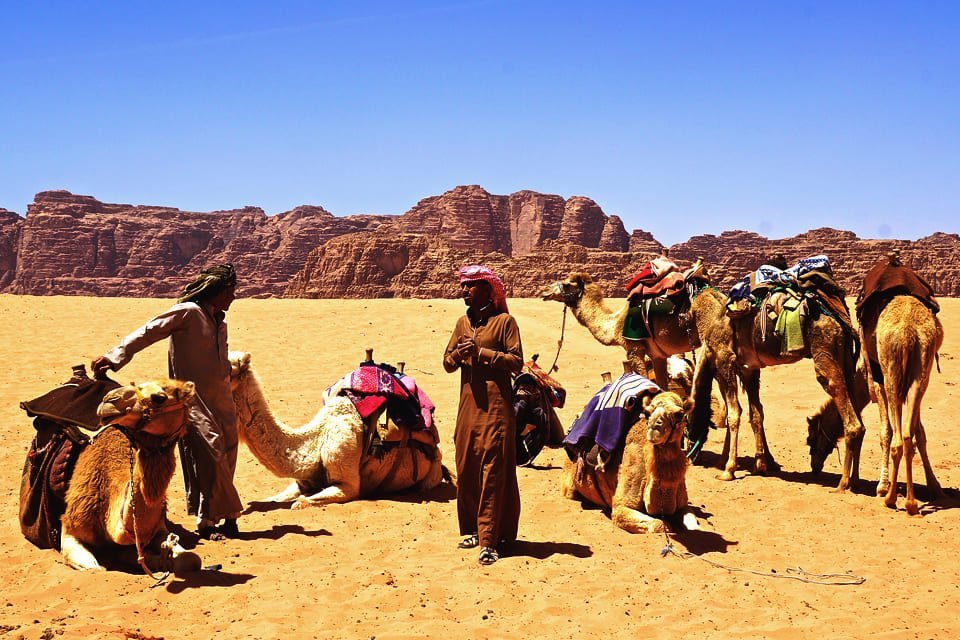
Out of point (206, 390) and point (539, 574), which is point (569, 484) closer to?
point (539, 574)

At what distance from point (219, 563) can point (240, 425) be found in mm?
1745

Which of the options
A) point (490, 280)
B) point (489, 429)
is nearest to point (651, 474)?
point (489, 429)

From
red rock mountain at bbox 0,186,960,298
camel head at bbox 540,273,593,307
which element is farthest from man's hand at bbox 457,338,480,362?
red rock mountain at bbox 0,186,960,298

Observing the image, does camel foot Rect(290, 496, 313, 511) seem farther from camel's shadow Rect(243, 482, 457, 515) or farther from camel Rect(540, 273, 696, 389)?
camel Rect(540, 273, 696, 389)

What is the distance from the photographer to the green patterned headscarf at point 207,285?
6.04m

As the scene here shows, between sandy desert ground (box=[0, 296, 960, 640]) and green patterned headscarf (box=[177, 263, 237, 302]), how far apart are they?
1763 mm

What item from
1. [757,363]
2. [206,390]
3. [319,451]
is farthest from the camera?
[757,363]

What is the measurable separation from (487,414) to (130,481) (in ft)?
7.55

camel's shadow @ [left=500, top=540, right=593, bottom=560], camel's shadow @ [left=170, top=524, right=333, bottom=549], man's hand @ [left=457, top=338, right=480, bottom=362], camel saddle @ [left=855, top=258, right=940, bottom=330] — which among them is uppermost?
camel saddle @ [left=855, top=258, right=940, bottom=330]

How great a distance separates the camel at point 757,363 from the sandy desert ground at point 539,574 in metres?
0.35

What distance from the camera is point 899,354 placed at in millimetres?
7473

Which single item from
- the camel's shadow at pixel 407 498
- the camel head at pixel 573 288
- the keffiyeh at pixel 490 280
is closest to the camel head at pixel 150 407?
the keffiyeh at pixel 490 280

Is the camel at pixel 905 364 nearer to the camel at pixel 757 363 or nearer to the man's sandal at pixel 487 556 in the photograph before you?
the camel at pixel 757 363

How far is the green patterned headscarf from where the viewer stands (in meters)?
6.04
